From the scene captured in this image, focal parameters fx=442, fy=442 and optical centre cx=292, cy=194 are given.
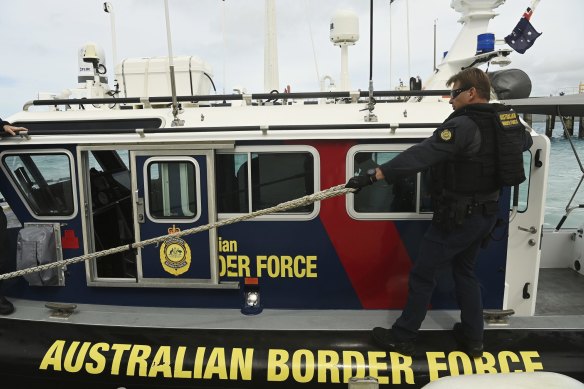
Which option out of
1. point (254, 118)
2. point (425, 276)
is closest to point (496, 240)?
point (425, 276)

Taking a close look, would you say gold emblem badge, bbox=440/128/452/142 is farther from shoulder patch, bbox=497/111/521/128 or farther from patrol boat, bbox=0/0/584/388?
patrol boat, bbox=0/0/584/388

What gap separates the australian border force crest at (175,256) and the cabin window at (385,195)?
1.29 m

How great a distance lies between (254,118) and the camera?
136 inches

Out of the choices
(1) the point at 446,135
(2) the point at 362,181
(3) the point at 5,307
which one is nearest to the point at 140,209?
(3) the point at 5,307

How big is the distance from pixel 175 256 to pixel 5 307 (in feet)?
4.52

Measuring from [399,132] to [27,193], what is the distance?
2939 millimetres

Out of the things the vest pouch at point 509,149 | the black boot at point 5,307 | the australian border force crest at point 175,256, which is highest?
the vest pouch at point 509,149

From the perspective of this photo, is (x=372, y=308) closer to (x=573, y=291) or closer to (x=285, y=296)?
(x=285, y=296)

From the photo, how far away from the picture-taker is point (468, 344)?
2.91 m

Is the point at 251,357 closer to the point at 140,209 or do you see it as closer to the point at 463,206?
the point at 140,209

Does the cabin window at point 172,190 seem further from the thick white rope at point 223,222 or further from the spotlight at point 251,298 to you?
the spotlight at point 251,298

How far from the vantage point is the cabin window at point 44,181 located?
346 cm

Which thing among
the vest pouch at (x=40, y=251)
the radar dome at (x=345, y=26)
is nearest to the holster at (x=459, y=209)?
the vest pouch at (x=40, y=251)

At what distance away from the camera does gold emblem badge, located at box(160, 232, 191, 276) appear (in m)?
3.39
